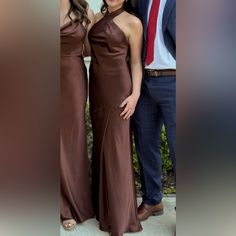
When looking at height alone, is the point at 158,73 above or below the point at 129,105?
above

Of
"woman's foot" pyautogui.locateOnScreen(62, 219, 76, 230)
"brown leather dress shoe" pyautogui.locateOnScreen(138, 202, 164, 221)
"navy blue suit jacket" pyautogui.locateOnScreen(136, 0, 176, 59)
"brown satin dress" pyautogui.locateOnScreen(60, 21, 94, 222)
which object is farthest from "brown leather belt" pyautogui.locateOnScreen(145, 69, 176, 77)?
"woman's foot" pyautogui.locateOnScreen(62, 219, 76, 230)

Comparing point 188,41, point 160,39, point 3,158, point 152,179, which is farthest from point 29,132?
point 152,179

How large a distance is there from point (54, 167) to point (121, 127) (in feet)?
1.80

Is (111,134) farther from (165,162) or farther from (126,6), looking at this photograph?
(126,6)

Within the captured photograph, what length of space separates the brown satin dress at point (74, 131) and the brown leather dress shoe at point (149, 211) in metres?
0.23

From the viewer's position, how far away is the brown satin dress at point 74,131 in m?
1.74

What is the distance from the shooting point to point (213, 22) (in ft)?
4.34

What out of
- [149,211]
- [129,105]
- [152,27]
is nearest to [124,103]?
[129,105]

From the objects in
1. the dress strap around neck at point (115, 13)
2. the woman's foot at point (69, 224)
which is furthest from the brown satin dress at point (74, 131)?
the dress strap around neck at point (115, 13)

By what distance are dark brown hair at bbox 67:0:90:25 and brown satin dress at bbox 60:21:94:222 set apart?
1.1 inches

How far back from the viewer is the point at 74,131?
184 centimetres

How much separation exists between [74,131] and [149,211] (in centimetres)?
51

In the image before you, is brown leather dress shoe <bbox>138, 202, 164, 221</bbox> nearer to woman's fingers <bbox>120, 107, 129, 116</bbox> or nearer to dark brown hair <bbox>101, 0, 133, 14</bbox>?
woman's fingers <bbox>120, 107, 129, 116</bbox>

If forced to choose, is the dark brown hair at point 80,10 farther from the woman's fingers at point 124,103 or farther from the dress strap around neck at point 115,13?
the woman's fingers at point 124,103
